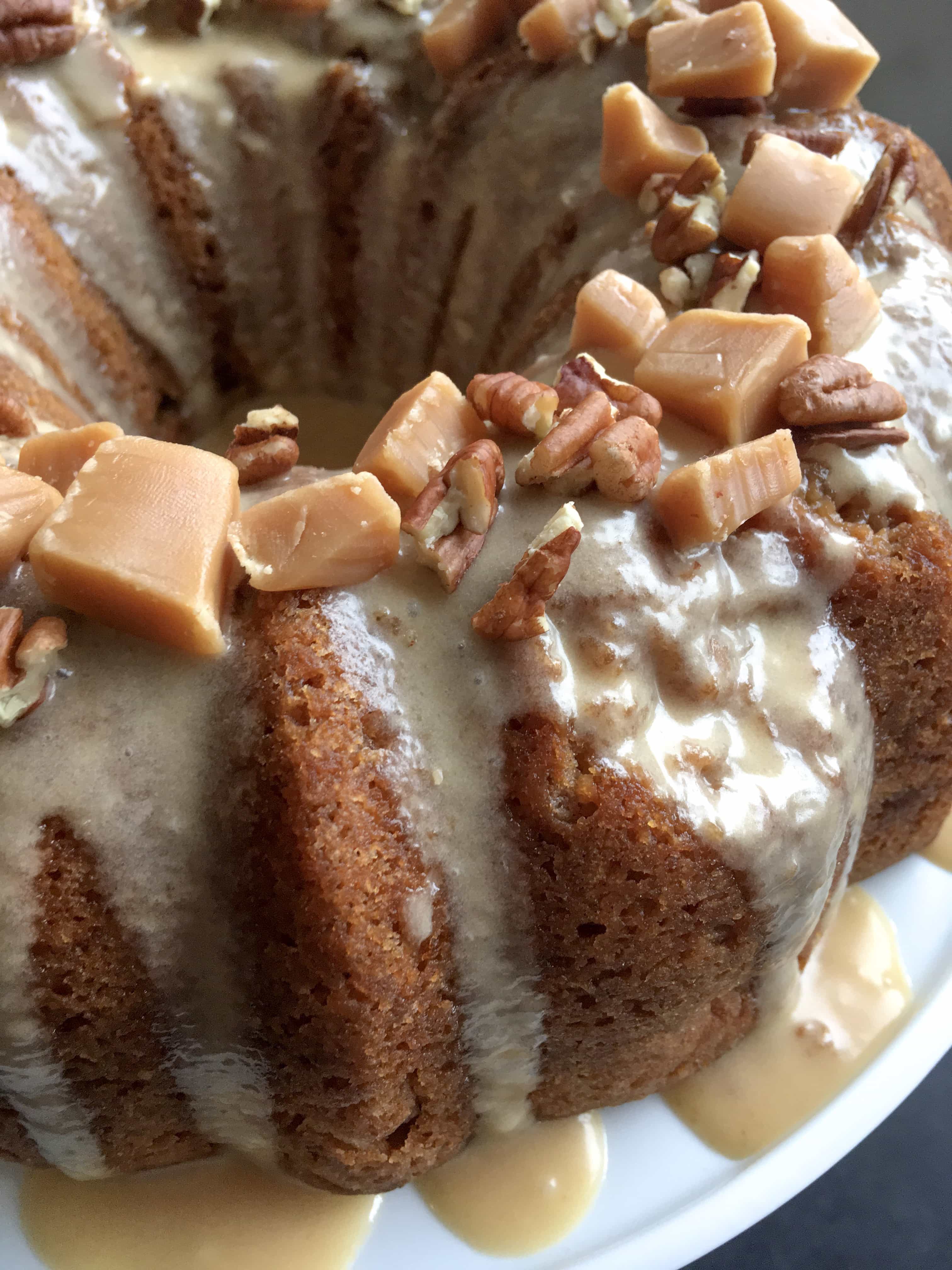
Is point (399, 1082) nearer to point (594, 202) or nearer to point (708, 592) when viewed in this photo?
point (708, 592)

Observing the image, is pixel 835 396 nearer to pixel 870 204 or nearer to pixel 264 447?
pixel 870 204

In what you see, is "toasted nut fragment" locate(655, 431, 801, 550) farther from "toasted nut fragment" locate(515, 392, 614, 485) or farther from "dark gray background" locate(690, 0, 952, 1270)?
"dark gray background" locate(690, 0, 952, 1270)

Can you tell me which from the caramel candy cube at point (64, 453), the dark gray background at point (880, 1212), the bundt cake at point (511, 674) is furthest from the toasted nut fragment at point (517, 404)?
the dark gray background at point (880, 1212)

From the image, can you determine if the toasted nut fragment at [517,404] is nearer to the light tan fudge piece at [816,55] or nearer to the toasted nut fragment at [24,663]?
the toasted nut fragment at [24,663]

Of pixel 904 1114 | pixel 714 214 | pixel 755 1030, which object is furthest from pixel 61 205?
Answer: pixel 904 1114

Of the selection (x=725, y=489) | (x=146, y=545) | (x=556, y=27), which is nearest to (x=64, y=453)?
(x=146, y=545)
